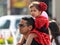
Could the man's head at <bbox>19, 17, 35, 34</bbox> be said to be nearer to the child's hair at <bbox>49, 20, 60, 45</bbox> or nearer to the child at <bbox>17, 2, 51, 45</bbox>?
the child at <bbox>17, 2, 51, 45</bbox>

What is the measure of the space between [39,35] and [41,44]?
72mm

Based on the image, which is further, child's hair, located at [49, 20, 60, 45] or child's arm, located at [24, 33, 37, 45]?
child's hair, located at [49, 20, 60, 45]

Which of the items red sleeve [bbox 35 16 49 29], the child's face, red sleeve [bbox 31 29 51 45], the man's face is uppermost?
the child's face

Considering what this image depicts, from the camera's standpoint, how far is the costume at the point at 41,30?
74.3 inches

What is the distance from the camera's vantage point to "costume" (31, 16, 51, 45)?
1.89 m

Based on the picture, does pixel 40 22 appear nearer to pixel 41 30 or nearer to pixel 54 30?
pixel 41 30

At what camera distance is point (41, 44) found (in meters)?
1.89

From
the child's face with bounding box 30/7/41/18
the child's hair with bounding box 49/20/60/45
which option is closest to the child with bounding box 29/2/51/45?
the child's face with bounding box 30/7/41/18

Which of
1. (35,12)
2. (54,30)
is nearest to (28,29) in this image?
(35,12)

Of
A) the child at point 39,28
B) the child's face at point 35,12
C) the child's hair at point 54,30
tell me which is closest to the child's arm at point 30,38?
the child at point 39,28

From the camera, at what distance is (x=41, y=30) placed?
6.27 feet

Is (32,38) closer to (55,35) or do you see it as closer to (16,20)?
(55,35)

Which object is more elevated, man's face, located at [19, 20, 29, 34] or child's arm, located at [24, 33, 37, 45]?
man's face, located at [19, 20, 29, 34]

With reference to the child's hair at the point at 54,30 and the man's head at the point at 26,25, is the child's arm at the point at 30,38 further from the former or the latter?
the child's hair at the point at 54,30
